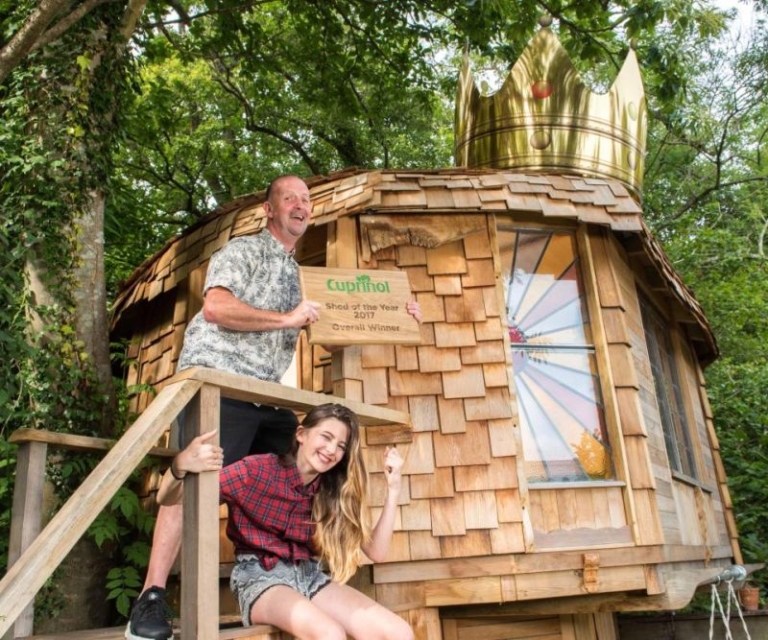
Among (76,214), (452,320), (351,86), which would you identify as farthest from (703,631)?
(351,86)

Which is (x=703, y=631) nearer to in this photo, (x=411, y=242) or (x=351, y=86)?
(x=411, y=242)

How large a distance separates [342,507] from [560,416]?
1.97 m

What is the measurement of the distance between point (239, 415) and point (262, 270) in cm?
71

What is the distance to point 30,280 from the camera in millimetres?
4574

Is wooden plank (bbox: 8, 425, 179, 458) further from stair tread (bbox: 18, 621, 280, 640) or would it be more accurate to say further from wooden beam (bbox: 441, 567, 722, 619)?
wooden beam (bbox: 441, 567, 722, 619)

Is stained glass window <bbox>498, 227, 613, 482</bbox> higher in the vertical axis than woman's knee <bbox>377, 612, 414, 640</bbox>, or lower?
higher

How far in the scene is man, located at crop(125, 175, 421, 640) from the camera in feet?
11.1

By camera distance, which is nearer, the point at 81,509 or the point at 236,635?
the point at 81,509

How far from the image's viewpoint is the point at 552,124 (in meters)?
6.09

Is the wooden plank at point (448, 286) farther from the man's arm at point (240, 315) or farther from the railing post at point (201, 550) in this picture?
the railing post at point (201, 550)

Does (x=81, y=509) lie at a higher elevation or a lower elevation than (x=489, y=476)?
lower

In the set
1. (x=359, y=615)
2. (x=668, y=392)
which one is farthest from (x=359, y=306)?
(x=668, y=392)

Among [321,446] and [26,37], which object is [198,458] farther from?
[26,37]

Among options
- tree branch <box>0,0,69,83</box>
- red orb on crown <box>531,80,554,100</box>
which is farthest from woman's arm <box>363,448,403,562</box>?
red orb on crown <box>531,80,554,100</box>
